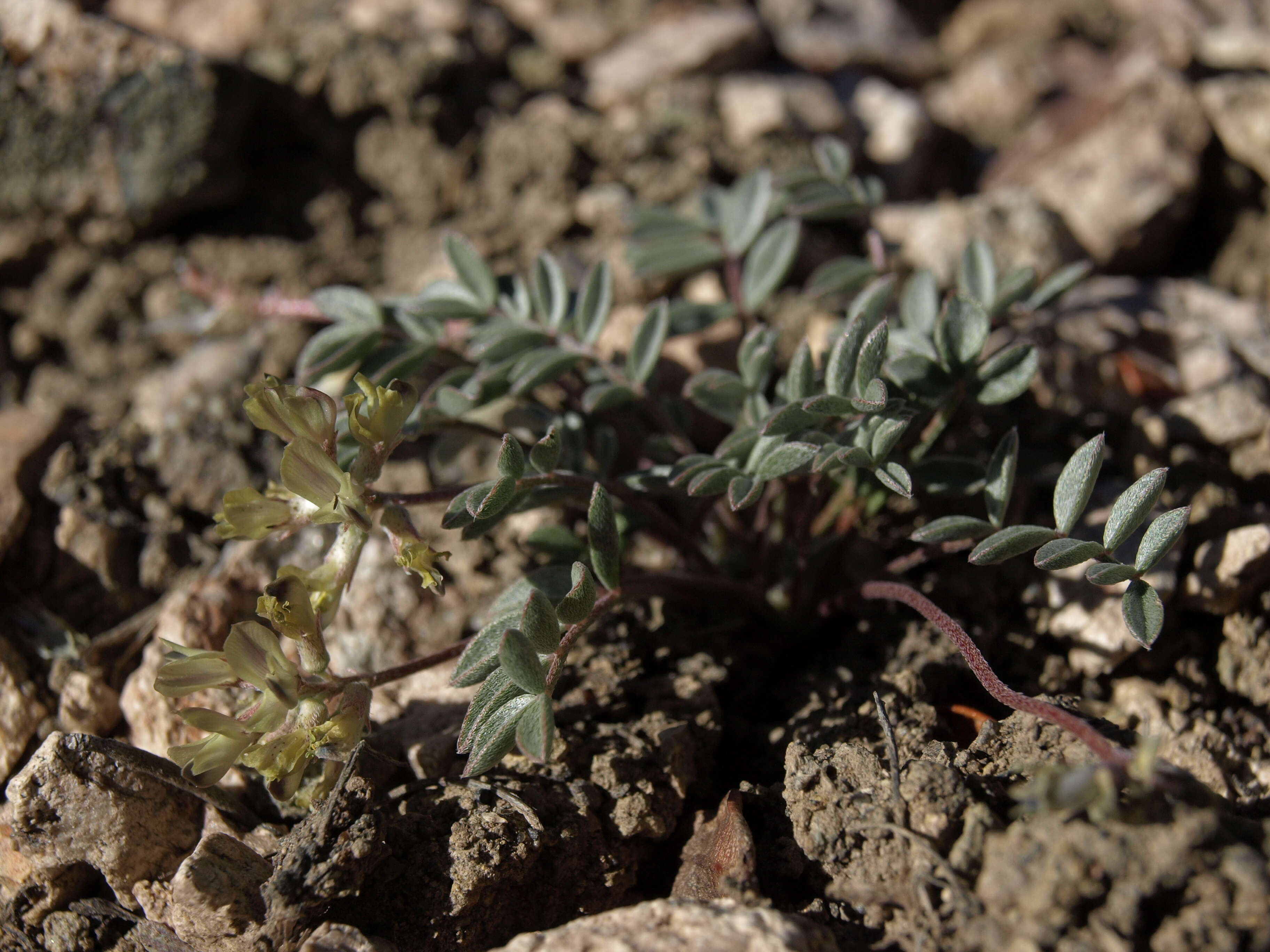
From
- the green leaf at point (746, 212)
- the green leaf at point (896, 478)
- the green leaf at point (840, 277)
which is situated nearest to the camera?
the green leaf at point (896, 478)

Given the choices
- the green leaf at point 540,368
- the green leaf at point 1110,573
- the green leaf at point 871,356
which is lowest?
the green leaf at point 1110,573

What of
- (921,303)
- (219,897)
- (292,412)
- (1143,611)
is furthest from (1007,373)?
(219,897)

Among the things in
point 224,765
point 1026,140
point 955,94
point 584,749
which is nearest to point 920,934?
point 584,749

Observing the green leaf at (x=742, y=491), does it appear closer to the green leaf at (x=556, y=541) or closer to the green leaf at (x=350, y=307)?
the green leaf at (x=556, y=541)

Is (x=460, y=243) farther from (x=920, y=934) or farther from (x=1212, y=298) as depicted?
(x=1212, y=298)

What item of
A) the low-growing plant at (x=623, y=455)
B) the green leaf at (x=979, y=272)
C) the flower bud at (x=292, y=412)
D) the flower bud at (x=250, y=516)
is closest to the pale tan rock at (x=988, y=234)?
the low-growing plant at (x=623, y=455)

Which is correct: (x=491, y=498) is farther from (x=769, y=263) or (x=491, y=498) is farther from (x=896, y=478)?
(x=769, y=263)
